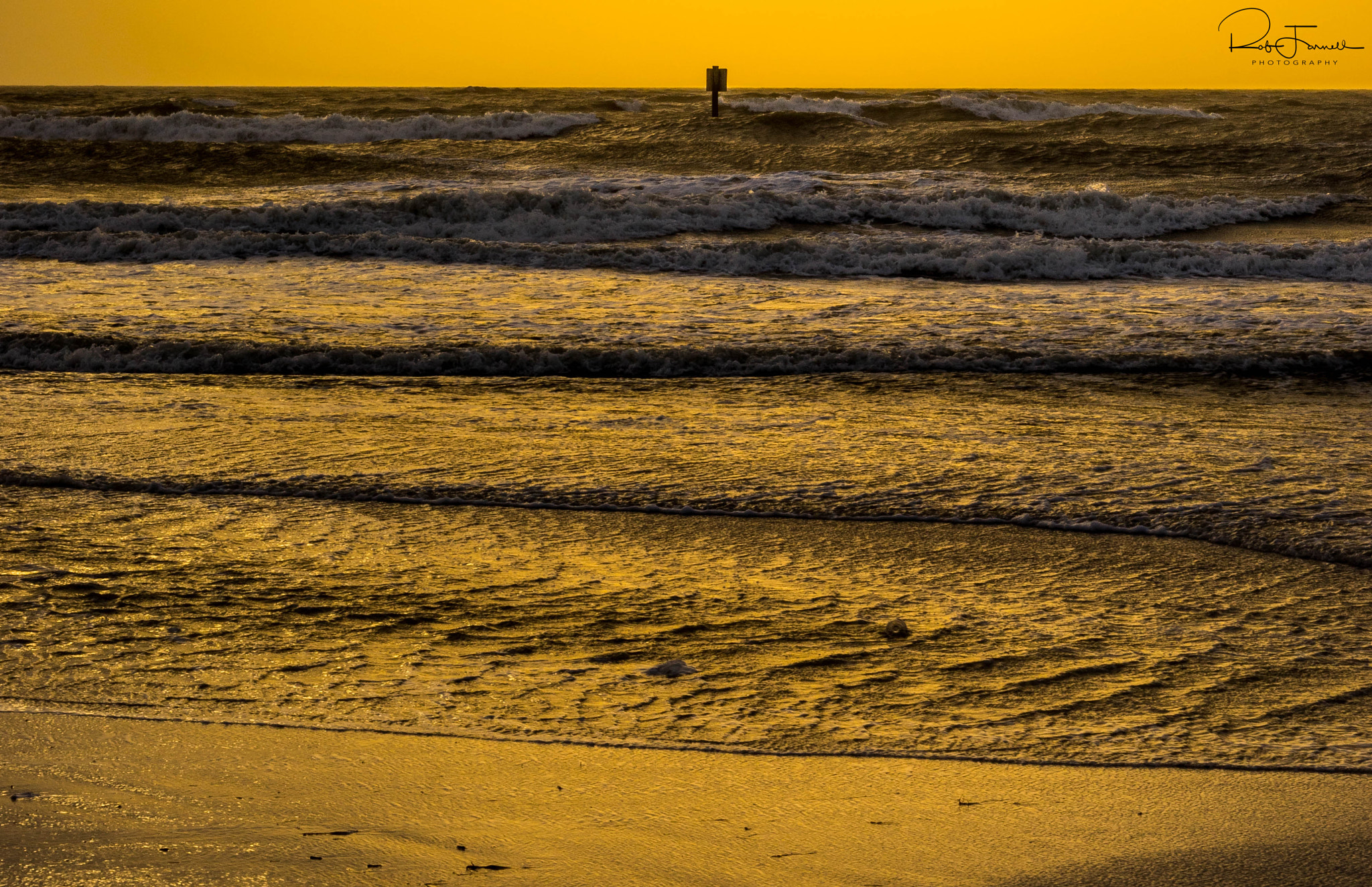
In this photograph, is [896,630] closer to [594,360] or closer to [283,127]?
[594,360]

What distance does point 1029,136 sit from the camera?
24.7 m

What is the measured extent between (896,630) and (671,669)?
67 cm

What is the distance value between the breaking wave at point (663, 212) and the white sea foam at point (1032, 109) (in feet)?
46.6

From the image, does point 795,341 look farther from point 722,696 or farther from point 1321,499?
point 722,696

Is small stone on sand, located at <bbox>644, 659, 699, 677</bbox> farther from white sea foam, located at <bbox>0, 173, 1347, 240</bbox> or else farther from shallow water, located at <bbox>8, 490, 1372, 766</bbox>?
white sea foam, located at <bbox>0, 173, 1347, 240</bbox>

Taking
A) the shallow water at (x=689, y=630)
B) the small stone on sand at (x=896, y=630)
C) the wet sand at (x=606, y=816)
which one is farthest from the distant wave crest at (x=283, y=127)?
the wet sand at (x=606, y=816)

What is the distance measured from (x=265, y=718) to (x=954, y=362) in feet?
17.9

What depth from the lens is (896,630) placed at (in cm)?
337

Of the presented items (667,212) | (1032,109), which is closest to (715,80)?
(1032,109)

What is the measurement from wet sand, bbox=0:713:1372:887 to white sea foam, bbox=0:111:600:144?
2647cm

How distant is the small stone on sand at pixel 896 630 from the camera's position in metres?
3.36

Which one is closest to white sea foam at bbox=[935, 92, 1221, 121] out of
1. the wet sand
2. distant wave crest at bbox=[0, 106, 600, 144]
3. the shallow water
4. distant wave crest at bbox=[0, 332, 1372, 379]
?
distant wave crest at bbox=[0, 106, 600, 144]

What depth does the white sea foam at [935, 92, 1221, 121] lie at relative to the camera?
31.6m

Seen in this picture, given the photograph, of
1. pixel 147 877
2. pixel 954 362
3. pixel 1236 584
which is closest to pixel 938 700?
pixel 1236 584
